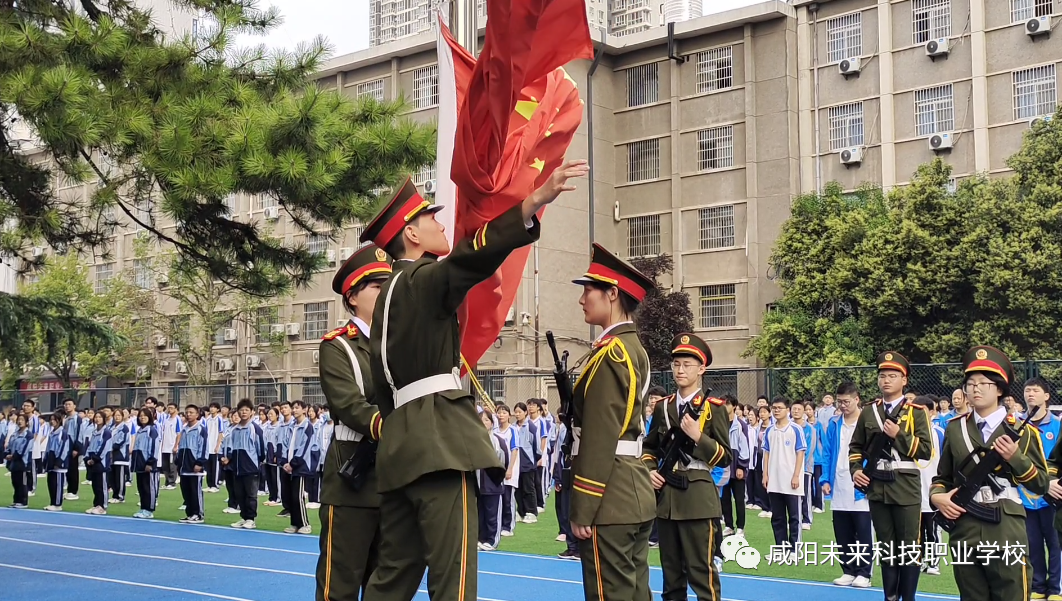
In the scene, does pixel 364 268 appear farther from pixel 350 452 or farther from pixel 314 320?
pixel 314 320

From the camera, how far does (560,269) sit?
3928 centimetres

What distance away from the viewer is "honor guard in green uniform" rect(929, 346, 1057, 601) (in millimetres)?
6855

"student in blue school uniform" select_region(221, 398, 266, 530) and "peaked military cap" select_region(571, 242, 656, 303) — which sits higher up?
"peaked military cap" select_region(571, 242, 656, 303)

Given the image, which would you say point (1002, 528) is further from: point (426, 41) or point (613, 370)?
point (426, 41)

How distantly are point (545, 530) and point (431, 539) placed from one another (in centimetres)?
1221

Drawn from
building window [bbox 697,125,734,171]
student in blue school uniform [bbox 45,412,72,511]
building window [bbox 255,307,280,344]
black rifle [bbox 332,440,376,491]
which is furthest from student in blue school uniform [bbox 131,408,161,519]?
building window [bbox 697,125,734,171]

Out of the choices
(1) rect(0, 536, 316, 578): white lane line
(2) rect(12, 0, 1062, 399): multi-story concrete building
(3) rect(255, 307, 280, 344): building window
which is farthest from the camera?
(3) rect(255, 307, 280, 344): building window

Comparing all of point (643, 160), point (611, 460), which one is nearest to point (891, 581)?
point (611, 460)

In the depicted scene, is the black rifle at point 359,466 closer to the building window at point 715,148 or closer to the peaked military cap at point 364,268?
the peaked military cap at point 364,268

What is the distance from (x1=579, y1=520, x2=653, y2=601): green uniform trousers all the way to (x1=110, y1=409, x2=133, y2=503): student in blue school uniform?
15903mm

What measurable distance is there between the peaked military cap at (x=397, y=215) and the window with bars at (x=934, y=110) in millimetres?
31643

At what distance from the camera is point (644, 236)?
3984cm

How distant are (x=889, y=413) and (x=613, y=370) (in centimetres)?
344

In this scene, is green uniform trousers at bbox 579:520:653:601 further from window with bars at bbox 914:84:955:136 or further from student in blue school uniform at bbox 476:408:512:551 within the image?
window with bars at bbox 914:84:955:136
